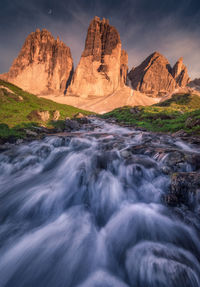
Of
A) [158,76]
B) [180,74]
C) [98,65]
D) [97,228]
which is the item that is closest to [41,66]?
[98,65]

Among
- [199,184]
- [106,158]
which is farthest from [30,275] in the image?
[106,158]

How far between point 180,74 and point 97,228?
15877 centimetres

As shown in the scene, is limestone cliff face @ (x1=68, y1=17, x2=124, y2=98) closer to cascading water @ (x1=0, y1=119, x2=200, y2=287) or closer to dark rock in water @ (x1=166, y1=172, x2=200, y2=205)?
cascading water @ (x1=0, y1=119, x2=200, y2=287)

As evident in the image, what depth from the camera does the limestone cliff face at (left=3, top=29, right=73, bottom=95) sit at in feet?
284

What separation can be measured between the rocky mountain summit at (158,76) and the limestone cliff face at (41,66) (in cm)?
6600

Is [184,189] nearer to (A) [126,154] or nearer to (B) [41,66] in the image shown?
(A) [126,154]

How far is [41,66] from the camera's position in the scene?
289 ft

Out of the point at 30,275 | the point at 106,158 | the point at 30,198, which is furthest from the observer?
the point at 106,158

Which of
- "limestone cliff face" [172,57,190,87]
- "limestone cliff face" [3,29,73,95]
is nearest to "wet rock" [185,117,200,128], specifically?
"limestone cliff face" [3,29,73,95]

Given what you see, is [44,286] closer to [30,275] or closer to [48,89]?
[30,275]

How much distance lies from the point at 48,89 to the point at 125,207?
101 meters

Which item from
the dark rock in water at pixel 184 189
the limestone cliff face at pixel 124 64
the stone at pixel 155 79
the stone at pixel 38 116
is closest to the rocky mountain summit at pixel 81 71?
the limestone cliff face at pixel 124 64

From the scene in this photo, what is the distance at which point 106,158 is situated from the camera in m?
5.90

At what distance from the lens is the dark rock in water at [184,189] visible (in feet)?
9.53
